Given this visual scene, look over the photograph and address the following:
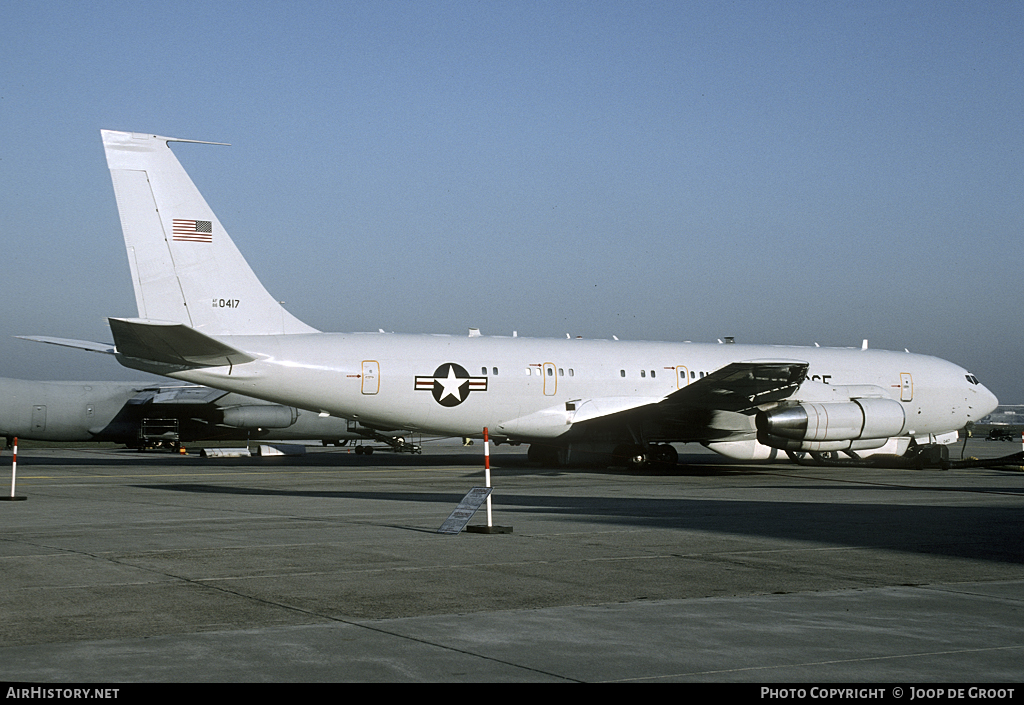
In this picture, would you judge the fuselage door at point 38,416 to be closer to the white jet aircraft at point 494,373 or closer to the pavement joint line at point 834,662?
the white jet aircraft at point 494,373

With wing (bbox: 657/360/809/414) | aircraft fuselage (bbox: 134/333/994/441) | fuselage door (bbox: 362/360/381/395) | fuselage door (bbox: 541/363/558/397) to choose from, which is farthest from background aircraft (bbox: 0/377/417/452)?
wing (bbox: 657/360/809/414)

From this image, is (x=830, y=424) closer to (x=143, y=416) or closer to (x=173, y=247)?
(x=173, y=247)

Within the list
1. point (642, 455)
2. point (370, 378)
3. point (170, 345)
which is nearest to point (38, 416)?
point (370, 378)

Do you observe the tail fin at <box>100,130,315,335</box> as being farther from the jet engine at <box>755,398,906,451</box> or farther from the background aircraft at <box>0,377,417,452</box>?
the background aircraft at <box>0,377,417,452</box>

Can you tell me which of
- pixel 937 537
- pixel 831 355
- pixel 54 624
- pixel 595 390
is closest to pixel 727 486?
pixel 595 390

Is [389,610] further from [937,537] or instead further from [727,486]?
[727,486]

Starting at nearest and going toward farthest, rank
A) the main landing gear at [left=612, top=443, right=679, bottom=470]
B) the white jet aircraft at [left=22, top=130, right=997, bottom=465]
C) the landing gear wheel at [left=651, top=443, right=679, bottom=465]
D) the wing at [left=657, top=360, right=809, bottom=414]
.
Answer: the white jet aircraft at [left=22, top=130, right=997, bottom=465]
the wing at [left=657, top=360, right=809, bottom=414]
the main landing gear at [left=612, top=443, right=679, bottom=470]
the landing gear wheel at [left=651, top=443, right=679, bottom=465]

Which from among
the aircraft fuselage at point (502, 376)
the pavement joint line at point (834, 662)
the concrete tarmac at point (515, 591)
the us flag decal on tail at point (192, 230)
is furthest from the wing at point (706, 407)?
the pavement joint line at point (834, 662)

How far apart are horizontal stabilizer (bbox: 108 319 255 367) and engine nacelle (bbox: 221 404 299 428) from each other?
2014 centimetres

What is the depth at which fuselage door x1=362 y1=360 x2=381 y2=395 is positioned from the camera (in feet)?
80.1

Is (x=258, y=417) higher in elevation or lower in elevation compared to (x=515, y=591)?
higher

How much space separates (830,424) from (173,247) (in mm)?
16157

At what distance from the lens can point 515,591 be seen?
7824 millimetres
